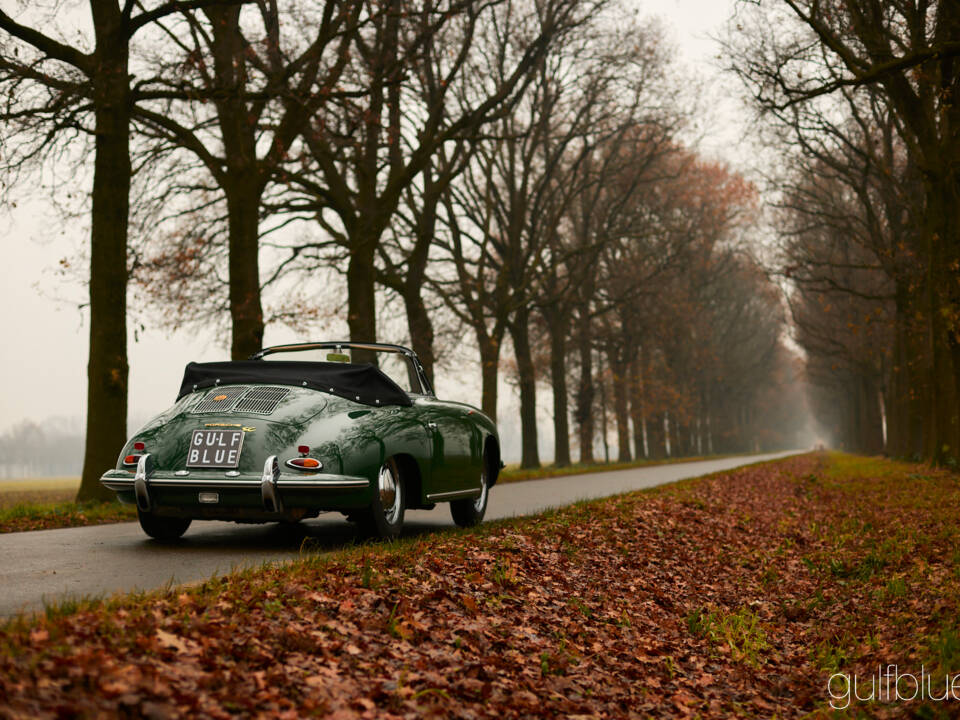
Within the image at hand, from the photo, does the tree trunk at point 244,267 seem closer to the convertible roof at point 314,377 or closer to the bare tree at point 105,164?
the bare tree at point 105,164

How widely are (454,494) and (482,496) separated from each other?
1.24 metres

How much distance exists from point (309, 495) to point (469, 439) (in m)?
2.59

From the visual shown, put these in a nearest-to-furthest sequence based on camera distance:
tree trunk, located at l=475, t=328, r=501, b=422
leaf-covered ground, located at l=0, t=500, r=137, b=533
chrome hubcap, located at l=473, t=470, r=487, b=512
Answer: leaf-covered ground, located at l=0, t=500, r=137, b=533, chrome hubcap, located at l=473, t=470, r=487, b=512, tree trunk, located at l=475, t=328, r=501, b=422

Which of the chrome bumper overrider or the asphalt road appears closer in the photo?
the asphalt road

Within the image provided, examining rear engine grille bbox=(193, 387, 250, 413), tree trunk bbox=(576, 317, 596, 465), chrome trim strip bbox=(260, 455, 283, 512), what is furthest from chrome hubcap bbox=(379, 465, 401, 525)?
tree trunk bbox=(576, 317, 596, 465)

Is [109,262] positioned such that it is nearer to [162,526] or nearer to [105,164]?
[105,164]

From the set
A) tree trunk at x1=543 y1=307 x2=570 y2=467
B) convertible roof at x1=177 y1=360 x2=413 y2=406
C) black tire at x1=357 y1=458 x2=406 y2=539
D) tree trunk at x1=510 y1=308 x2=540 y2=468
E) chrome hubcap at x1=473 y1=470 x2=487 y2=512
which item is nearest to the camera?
black tire at x1=357 y1=458 x2=406 y2=539

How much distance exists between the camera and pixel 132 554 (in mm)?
7516

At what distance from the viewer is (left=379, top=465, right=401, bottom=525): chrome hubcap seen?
806 centimetres

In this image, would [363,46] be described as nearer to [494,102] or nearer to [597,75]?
[494,102]

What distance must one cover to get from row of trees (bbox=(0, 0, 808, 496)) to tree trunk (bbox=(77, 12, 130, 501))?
0.03 metres

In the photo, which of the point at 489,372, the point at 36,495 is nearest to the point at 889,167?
the point at 489,372

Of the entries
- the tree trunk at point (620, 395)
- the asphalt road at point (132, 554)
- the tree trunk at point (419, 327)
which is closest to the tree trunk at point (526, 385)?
the tree trunk at point (419, 327)

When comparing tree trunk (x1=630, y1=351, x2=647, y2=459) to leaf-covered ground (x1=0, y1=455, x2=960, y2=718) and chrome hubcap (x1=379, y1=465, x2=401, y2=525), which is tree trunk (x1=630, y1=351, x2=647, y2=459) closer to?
leaf-covered ground (x1=0, y1=455, x2=960, y2=718)
